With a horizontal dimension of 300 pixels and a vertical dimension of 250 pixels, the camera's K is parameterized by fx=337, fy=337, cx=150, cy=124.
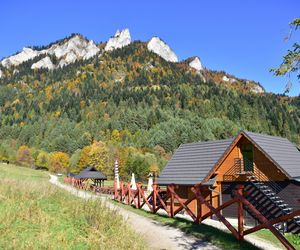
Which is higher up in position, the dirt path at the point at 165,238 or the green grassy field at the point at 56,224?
the green grassy field at the point at 56,224

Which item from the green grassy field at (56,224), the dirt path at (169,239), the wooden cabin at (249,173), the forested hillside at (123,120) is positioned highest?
the forested hillside at (123,120)

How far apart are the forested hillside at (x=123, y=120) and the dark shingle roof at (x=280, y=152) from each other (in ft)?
227

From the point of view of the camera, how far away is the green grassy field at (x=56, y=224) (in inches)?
304

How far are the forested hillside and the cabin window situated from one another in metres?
70.1

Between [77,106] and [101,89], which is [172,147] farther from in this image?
[101,89]

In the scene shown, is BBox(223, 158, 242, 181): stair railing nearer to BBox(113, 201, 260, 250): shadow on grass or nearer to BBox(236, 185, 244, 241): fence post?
BBox(113, 201, 260, 250): shadow on grass

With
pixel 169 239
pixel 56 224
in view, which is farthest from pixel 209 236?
pixel 56 224

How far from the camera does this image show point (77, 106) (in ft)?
558

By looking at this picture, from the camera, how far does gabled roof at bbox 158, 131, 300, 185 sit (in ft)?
76.6

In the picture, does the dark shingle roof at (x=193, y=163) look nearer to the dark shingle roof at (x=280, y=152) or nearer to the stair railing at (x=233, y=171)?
the stair railing at (x=233, y=171)

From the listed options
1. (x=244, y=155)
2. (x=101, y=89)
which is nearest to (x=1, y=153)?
(x=101, y=89)

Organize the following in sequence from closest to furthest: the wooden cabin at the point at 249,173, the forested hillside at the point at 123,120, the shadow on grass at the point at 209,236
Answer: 1. the shadow on grass at the point at 209,236
2. the wooden cabin at the point at 249,173
3. the forested hillside at the point at 123,120

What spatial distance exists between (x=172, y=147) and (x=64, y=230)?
12071cm

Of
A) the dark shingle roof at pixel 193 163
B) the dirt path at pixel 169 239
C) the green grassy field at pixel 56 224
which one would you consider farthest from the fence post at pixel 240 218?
the dark shingle roof at pixel 193 163
